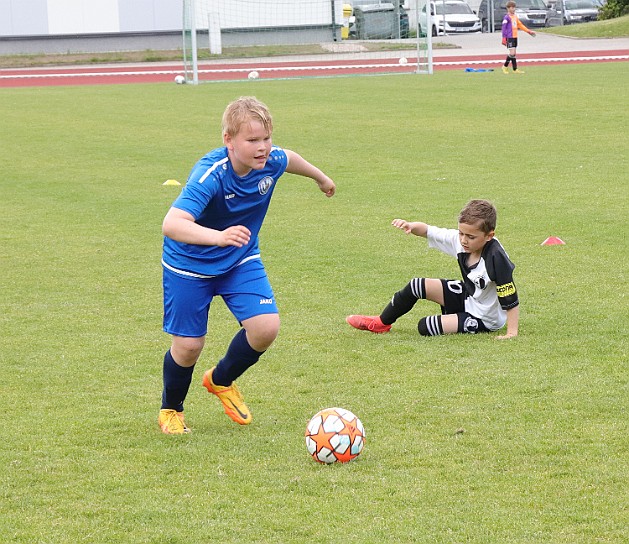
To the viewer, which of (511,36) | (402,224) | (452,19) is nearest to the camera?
(402,224)

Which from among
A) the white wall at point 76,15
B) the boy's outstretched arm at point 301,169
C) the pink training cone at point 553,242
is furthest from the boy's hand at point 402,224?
the white wall at point 76,15

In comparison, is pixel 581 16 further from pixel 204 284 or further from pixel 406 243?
pixel 204 284

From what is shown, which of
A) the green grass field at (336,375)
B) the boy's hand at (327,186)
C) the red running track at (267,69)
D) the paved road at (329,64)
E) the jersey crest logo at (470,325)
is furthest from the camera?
the paved road at (329,64)

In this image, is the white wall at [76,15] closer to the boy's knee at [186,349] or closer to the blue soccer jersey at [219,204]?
the blue soccer jersey at [219,204]

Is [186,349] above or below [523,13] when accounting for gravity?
below

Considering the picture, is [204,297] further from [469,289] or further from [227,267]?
[469,289]

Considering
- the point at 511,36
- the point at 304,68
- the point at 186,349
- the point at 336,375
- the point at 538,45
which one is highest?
the point at 538,45

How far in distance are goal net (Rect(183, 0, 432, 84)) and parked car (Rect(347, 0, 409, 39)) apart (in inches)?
1.2

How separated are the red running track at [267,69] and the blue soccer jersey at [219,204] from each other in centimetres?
2439

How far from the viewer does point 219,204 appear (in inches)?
194

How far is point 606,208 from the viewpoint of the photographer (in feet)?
34.6

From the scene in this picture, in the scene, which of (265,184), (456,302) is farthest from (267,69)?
(265,184)

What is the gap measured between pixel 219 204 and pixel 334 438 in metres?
1.22

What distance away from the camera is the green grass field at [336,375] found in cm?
404
